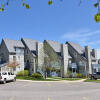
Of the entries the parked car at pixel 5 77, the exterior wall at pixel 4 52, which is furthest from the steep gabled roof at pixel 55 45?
the parked car at pixel 5 77

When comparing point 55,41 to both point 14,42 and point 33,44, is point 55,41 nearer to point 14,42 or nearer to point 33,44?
Result: point 33,44

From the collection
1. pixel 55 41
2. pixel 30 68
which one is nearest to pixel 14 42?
pixel 30 68

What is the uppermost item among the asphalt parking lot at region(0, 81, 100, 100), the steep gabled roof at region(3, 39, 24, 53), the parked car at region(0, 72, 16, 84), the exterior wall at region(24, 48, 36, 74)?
the steep gabled roof at region(3, 39, 24, 53)

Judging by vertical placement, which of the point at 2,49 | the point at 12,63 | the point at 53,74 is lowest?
the point at 53,74

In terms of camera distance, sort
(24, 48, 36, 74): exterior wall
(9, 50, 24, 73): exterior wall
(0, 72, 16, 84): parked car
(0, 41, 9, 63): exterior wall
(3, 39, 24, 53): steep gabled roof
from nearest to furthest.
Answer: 1. (0, 72, 16, 84): parked car
2. (9, 50, 24, 73): exterior wall
3. (0, 41, 9, 63): exterior wall
4. (3, 39, 24, 53): steep gabled roof
5. (24, 48, 36, 74): exterior wall

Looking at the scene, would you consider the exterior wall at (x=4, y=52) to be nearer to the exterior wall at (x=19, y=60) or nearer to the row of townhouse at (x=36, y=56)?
the row of townhouse at (x=36, y=56)

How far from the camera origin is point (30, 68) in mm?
51562

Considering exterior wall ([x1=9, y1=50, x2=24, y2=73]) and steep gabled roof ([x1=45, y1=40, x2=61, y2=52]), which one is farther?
steep gabled roof ([x1=45, y1=40, x2=61, y2=52])

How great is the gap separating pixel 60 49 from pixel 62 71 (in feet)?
24.9

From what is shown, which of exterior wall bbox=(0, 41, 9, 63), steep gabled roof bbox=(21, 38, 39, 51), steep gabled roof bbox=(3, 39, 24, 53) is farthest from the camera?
steep gabled roof bbox=(21, 38, 39, 51)

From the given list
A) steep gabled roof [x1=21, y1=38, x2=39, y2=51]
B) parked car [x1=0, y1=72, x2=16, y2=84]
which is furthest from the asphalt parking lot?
steep gabled roof [x1=21, y1=38, x2=39, y2=51]

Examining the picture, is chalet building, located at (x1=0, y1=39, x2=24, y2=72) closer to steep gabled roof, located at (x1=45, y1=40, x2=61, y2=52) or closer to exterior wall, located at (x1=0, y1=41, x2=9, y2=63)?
exterior wall, located at (x1=0, y1=41, x2=9, y2=63)

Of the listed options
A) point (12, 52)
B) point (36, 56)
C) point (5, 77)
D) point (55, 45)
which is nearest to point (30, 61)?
point (36, 56)

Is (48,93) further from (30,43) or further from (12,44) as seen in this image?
(30,43)
